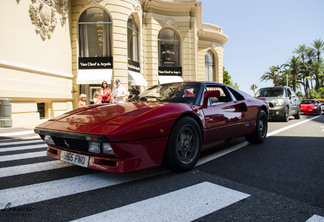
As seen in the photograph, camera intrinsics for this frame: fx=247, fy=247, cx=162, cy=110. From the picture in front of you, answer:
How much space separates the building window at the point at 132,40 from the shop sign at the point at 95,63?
197 centimetres

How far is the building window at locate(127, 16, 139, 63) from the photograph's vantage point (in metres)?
17.4

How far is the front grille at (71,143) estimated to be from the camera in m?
2.66

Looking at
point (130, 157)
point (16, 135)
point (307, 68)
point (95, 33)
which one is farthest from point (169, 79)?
point (307, 68)

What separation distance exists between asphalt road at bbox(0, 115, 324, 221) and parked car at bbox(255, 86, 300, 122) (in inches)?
289

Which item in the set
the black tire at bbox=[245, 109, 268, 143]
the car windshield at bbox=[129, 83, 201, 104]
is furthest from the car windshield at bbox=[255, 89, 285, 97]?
the car windshield at bbox=[129, 83, 201, 104]

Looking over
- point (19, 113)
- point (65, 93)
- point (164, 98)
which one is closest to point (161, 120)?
point (164, 98)

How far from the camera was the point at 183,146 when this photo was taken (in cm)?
316

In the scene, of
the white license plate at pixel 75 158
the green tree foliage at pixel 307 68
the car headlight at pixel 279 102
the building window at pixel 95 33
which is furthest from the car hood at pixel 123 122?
the green tree foliage at pixel 307 68

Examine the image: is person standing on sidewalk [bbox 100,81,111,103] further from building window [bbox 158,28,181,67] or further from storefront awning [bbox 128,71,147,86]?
building window [bbox 158,28,181,67]

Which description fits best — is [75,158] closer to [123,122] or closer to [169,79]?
[123,122]

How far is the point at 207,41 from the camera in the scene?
26938mm

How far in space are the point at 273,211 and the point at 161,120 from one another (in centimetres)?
140

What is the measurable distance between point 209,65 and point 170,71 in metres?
8.82

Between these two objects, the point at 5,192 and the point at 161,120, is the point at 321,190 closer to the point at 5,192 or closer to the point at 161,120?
the point at 161,120
